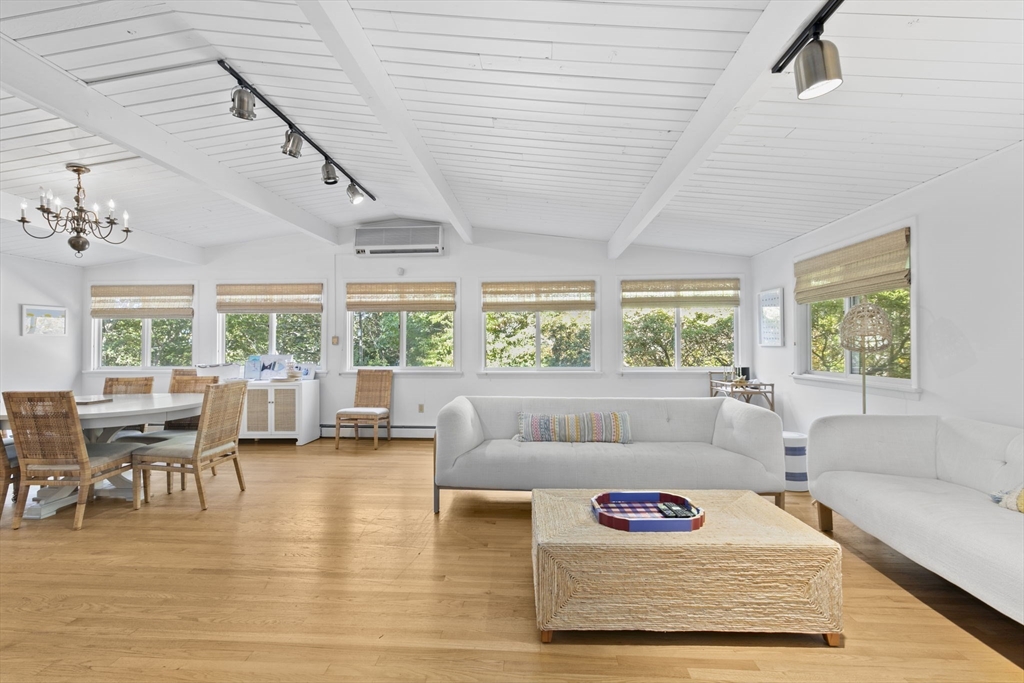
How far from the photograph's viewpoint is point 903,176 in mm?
3160

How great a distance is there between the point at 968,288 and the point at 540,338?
13.5 feet

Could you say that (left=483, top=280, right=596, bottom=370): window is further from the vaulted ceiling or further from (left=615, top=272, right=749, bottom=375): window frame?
the vaulted ceiling

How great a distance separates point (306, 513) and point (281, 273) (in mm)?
4038

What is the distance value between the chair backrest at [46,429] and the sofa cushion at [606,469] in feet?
7.21

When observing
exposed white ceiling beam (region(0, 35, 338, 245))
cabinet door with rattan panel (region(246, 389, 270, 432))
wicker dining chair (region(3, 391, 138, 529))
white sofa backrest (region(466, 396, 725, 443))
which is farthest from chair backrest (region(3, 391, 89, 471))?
cabinet door with rattan panel (region(246, 389, 270, 432))

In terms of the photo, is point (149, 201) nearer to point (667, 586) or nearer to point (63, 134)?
point (63, 134)

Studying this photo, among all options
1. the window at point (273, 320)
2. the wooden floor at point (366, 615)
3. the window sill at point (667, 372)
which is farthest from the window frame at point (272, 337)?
the window sill at point (667, 372)

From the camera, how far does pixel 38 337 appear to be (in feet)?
19.7

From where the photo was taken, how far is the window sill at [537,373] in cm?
621

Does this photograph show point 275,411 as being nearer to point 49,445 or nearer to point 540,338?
point 49,445

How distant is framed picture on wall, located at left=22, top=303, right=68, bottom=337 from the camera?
19.1ft

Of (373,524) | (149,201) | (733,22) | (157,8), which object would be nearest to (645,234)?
(733,22)

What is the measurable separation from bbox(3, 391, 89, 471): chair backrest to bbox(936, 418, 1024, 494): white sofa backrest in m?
4.93

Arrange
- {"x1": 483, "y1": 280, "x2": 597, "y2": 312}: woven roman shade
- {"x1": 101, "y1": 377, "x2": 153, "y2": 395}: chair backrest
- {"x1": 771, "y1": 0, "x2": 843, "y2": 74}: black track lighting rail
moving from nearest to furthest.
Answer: {"x1": 771, "y1": 0, "x2": 843, "y2": 74}: black track lighting rail
{"x1": 101, "y1": 377, "x2": 153, "y2": 395}: chair backrest
{"x1": 483, "y1": 280, "x2": 597, "y2": 312}: woven roman shade
